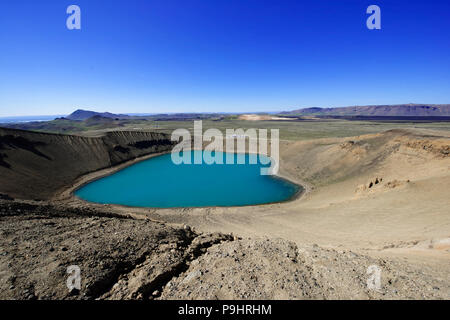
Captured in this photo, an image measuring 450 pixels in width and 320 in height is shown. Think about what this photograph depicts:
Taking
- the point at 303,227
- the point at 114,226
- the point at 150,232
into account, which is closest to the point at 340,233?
the point at 303,227

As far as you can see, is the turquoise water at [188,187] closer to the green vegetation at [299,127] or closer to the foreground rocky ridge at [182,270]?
the foreground rocky ridge at [182,270]

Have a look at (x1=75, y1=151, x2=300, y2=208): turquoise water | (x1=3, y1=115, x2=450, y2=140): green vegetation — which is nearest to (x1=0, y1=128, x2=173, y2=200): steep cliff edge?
(x1=75, y1=151, x2=300, y2=208): turquoise water

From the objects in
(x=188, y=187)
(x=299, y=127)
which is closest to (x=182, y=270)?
(x=188, y=187)

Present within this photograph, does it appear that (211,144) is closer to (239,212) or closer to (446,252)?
(239,212)

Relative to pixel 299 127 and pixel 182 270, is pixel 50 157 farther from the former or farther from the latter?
pixel 299 127

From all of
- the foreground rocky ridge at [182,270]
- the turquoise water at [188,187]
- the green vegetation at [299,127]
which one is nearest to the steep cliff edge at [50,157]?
the turquoise water at [188,187]

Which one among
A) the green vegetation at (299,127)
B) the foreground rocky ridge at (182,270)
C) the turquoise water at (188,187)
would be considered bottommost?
the turquoise water at (188,187)
